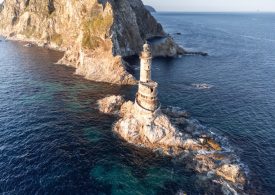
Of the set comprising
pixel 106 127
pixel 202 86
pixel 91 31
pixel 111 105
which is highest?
pixel 91 31

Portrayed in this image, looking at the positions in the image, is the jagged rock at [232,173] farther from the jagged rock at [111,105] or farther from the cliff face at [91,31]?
the cliff face at [91,31]

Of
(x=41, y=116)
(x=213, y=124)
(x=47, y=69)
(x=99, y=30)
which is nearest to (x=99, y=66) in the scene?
(x=99, y=30)

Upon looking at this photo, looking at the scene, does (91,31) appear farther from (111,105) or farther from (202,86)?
(202,86)

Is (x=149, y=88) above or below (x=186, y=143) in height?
above

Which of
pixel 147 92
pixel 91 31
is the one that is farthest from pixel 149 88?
pixel 91 31

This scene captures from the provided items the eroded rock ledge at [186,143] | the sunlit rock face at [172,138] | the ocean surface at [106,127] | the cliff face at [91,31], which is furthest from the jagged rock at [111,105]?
the cliff face at [91,31]

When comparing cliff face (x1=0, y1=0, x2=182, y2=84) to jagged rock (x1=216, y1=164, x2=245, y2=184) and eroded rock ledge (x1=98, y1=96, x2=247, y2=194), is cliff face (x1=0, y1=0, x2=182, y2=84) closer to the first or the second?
eroded rock ledge (x1=98, y1=96, x2=247, y2=194)

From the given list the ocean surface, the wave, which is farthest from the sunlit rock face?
the wave
